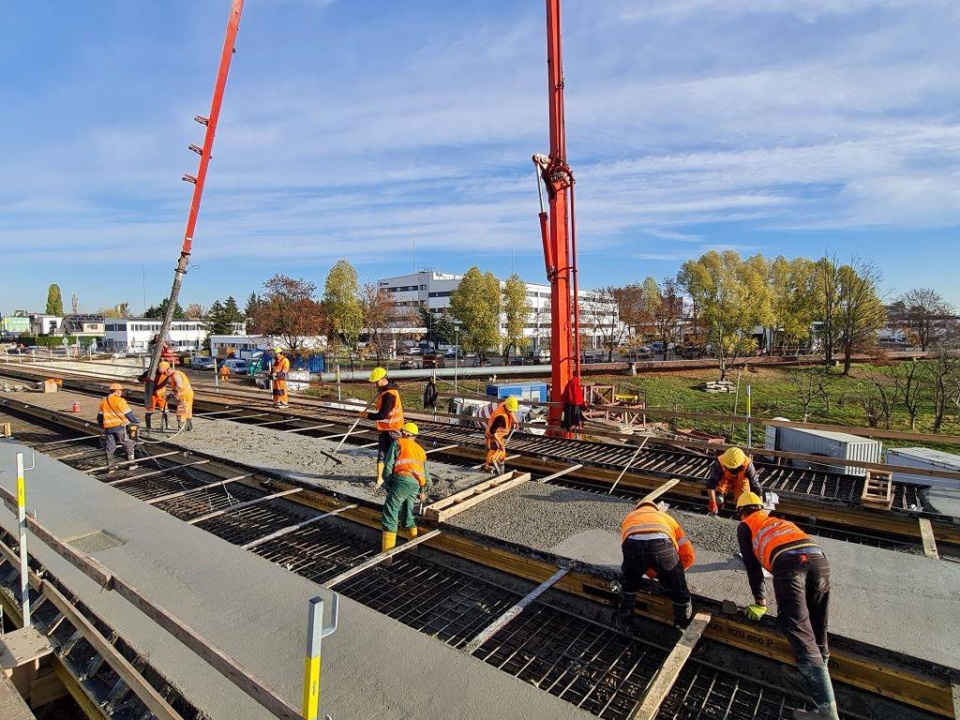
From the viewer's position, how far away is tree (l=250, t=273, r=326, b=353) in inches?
1378

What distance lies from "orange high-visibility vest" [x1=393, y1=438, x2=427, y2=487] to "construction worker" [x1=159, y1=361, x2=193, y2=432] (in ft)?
22.6

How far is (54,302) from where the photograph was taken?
369ft

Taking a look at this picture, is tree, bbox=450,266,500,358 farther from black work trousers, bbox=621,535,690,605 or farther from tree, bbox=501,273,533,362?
black work trousers, bbox=621,535,690,605

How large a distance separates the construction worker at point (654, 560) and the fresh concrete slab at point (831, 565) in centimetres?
27

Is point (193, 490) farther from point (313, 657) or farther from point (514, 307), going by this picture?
point (514, 307)

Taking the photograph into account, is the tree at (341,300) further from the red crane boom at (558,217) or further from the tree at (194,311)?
the tree at (194,311)

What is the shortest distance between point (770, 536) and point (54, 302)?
140 meters


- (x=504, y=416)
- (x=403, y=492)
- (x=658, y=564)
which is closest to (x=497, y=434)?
(x=504, y=416)

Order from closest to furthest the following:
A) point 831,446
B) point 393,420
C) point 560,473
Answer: point 393,420, point 560,473, point 831,446

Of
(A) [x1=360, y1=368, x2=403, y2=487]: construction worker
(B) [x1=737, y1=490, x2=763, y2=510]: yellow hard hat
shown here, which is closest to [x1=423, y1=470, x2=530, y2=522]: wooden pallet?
(A) [x1=360, y1=368, x2=403, y2=487]: construction worker

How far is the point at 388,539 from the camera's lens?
5660mm

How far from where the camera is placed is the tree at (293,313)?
115 feet

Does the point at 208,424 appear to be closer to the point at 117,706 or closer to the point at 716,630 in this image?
the point at 117,706

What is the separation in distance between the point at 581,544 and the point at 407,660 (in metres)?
2.20
